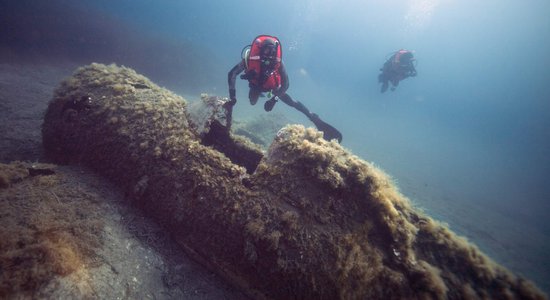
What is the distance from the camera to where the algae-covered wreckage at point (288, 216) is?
101 inches

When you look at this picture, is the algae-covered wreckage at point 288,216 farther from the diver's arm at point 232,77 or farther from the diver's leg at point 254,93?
the diver's leg at point 254,93

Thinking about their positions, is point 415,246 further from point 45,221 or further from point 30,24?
point 30,24

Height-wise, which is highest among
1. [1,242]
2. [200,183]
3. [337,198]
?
[337,198]

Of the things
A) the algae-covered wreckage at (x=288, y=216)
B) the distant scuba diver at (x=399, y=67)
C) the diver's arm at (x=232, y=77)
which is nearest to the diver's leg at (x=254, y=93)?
the diver's arm at (x=232, y=77)

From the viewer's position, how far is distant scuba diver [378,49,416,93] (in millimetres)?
17547

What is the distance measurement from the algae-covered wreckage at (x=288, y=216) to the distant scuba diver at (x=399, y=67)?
1696cm

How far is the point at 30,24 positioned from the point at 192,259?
19030mm

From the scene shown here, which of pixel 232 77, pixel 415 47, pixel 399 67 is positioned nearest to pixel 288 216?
pixel 232 77

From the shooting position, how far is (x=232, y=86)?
651cm

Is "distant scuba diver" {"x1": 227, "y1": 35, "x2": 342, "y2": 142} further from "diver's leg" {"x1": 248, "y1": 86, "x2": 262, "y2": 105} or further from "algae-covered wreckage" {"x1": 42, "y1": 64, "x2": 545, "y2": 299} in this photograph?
"algae-covered wreckage" {"x1": 42, "y1": 64, "x2": 545, "y2": 299}

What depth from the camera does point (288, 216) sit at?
110 inches

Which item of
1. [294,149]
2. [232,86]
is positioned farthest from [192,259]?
[232,86]

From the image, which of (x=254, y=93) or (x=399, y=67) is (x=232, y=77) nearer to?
(x=254, y=93)

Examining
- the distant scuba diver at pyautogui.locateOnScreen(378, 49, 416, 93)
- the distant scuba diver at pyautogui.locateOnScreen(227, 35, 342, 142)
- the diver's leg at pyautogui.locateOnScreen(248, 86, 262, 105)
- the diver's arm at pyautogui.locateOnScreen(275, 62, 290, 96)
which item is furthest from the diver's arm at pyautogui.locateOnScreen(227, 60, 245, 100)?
the distant scuba diver at pyautogui.locateOnScreen(378, 49, 416, 93)
